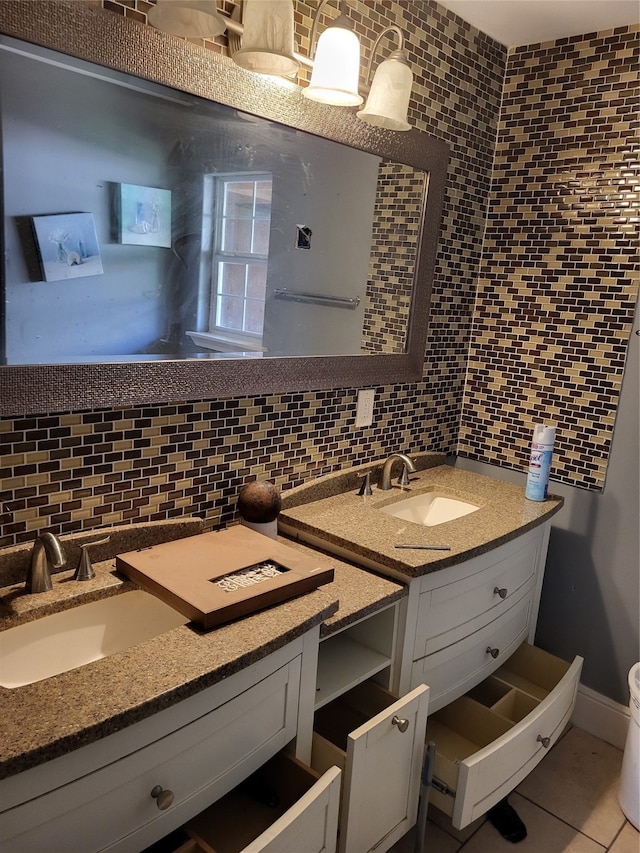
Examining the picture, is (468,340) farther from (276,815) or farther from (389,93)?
(276,815)

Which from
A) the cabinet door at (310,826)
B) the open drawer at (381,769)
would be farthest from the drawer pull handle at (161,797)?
the open drawer at (381,769)

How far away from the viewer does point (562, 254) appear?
2.16 m

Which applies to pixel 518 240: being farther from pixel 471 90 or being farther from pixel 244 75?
pixel 244 75

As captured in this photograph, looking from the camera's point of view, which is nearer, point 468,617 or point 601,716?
point 468,617

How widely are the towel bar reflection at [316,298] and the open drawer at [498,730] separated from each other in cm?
114

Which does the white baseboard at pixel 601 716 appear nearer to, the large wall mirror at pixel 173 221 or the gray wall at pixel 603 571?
the gray wall at pixel 603 571

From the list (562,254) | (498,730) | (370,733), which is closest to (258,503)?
(370,733)

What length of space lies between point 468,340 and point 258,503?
1217 mm

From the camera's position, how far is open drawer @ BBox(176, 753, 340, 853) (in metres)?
1.04

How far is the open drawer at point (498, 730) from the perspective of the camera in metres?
1.46

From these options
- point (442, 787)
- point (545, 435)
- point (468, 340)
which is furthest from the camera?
point (468, 340)

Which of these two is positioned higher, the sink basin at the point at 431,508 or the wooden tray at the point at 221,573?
the wooden tray at the point at 221,573

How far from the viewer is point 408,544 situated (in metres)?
1.58

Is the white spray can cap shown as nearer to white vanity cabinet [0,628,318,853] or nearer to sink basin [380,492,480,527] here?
sink basin [380,492,480,527]
